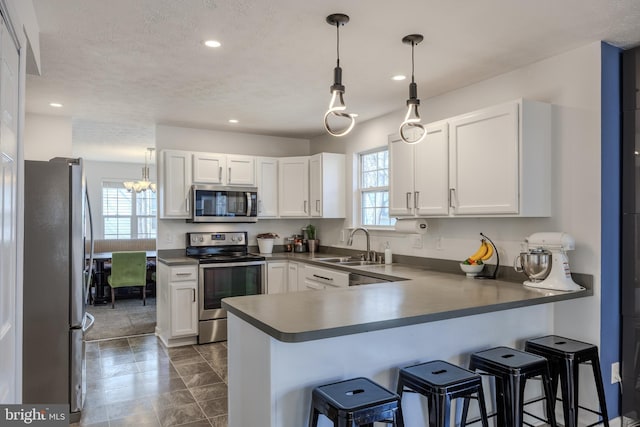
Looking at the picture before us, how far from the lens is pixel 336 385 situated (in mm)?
1830

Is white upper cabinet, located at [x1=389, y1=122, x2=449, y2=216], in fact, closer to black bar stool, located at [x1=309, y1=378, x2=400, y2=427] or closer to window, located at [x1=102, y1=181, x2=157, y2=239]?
black bar stool, located at [x1=309, y1=378, x2=400, y2=427]

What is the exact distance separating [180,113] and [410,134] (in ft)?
8.35

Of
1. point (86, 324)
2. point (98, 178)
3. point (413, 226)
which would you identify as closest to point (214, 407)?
point (86, 324)

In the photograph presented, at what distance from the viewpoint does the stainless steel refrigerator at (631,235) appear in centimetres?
257

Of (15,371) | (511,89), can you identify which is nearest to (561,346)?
(511,89)

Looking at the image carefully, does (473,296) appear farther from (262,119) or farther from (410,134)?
(262,119)

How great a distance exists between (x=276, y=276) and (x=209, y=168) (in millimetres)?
1434

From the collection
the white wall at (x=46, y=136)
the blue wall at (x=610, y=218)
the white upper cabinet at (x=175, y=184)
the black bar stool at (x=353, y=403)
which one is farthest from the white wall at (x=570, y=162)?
the white wall at (x=46, y=136)

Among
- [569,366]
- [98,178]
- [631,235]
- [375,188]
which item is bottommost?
[569,366]

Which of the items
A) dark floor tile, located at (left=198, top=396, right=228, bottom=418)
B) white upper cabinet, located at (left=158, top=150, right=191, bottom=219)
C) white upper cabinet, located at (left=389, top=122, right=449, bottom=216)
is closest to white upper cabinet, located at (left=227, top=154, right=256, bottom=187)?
white upper cabinet, located at (left=158, top=150, right=191, bottom=219)

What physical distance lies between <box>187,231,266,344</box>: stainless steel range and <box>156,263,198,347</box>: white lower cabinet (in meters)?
0.07

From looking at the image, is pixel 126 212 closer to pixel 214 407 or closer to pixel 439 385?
pixel 214 407

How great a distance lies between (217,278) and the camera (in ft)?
14.9

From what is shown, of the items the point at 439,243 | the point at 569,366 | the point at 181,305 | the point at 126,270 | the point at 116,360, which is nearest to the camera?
the point at 569,366
